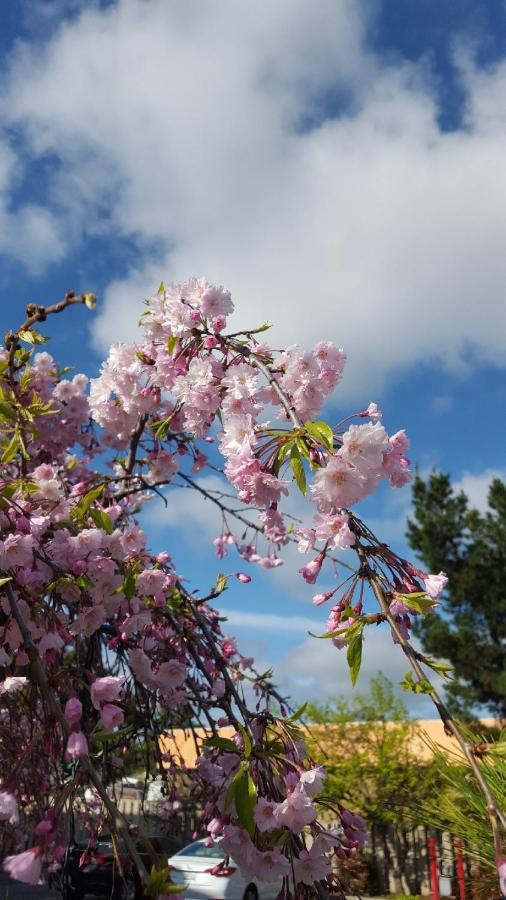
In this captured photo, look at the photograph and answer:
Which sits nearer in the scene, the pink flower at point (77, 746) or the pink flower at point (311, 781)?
the pink flower at point (77, 746)

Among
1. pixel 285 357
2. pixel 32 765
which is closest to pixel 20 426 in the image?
pixel 285 357

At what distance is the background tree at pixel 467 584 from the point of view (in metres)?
15.8

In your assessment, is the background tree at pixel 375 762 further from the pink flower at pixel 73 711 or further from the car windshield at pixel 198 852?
the pink flower at pixel 73 711

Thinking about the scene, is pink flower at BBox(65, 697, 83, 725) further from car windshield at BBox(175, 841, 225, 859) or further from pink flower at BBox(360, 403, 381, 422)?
car windshield at BBox(175, 841, 225, 859)

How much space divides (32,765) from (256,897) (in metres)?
6.98

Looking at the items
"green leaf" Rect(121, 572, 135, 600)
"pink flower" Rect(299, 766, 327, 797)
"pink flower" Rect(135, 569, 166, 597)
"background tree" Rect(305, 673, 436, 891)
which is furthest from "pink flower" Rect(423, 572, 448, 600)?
"background tree" Rect(305, 673, 436, 891)

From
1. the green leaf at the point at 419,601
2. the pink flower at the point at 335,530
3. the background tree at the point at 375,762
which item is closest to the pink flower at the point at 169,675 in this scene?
the pink flower at the point at 335,530

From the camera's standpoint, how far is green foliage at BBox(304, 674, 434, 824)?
46.8ft

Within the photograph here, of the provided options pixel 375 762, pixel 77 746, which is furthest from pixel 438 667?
pixel 375 762

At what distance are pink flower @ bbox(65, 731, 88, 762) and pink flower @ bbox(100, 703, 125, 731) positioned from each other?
0.66 feet

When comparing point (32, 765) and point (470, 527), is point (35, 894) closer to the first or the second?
point (32, 765)

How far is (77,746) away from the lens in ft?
5.74

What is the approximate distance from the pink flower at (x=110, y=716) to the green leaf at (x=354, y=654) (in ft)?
2.13

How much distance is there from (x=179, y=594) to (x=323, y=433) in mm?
1901
